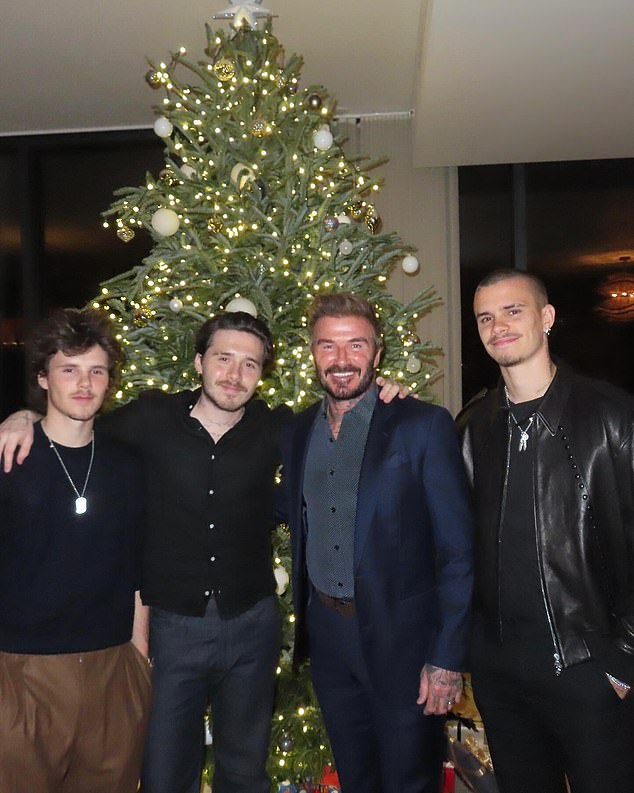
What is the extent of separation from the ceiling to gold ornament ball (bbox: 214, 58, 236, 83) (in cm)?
91

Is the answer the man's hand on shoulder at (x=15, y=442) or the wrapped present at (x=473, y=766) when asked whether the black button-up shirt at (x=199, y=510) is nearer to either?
the man's hand on shoulder at (x=15, y=442)

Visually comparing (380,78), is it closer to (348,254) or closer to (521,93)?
(521,93)

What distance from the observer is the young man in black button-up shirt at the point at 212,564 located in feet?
7.47

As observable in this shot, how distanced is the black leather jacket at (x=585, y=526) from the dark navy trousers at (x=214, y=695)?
2.38 feet

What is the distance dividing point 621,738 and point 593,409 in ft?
2.70

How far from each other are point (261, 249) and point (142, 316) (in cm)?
54

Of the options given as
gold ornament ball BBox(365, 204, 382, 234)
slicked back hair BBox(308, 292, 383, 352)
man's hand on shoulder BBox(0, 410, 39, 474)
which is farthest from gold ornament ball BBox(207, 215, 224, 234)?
man's hand on shoulder BBox(0, 410, 39, 474)

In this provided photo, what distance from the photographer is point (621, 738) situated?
1.93m

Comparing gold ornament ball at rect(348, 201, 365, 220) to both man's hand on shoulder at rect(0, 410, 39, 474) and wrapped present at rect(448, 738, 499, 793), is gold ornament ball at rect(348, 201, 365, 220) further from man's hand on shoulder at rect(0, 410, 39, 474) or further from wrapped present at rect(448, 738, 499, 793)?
wrapped present at rect(448, 738, 499, 793)

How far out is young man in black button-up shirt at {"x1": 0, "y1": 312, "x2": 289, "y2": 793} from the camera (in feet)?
7.47

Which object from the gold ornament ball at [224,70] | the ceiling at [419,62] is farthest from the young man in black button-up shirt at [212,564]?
the ceiling at [419,62]

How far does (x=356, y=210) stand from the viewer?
331 cm

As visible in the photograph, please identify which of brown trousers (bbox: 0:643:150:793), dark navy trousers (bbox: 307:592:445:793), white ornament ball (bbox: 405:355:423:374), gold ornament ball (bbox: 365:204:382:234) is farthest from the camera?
gold ornament ball (bbox: 365:204:382:234)

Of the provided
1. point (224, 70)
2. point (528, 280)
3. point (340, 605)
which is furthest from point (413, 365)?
point (224, 70)
